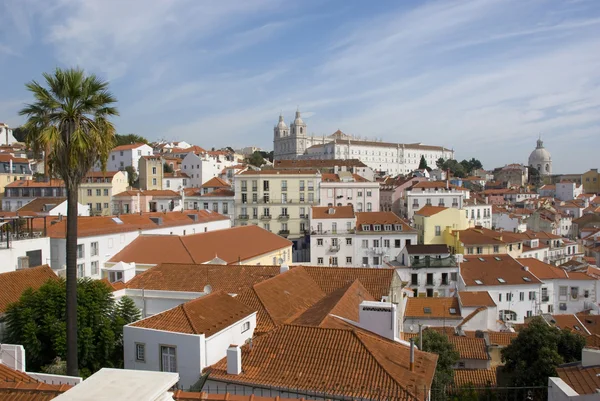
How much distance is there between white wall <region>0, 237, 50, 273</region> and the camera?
19.0 meters

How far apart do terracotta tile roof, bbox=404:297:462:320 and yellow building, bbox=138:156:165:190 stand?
162 ft

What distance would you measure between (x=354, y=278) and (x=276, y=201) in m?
36.2

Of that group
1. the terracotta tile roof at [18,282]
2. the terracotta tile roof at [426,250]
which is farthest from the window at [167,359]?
the terracotta tile roof at [426,250]

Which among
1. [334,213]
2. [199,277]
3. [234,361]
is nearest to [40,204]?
[334,213]

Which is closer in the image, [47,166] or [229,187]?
[47,166]

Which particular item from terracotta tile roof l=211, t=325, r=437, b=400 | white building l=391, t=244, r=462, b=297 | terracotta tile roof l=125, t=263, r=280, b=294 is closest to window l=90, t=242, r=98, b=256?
terracotta tile roof l=125, t=263, r=280, b=294

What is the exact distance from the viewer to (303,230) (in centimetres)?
5428

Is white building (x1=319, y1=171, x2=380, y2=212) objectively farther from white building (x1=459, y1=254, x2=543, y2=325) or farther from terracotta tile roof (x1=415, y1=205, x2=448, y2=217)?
white building (x1=459, y1=254, x2=543, y2=325)

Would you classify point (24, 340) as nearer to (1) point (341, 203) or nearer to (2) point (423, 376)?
(2) point (423, 376)

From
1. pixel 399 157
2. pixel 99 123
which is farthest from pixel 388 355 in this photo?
pixel 399 157

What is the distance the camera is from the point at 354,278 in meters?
19.1

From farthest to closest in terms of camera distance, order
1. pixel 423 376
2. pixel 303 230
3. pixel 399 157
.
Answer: pixel 399 157, pixel 303 230, pixel 423 376

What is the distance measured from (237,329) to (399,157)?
467 ft

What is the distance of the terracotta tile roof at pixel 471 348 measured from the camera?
20.0 m
